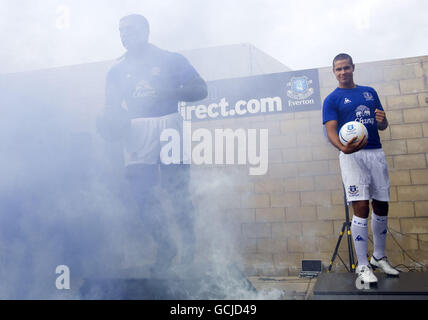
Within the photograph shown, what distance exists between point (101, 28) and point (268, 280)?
9.31ft

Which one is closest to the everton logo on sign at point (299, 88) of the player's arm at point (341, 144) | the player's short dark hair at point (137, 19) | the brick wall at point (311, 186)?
the brick wall at point (311, 186)

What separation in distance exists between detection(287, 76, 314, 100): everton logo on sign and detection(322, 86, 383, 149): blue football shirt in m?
1.45

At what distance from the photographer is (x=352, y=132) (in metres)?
2.19

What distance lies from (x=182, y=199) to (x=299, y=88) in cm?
208

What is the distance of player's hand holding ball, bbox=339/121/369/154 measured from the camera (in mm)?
2178

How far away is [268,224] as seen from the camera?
389 cm

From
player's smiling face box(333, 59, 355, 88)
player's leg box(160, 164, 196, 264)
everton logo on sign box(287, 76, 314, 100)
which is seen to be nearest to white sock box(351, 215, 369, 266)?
player's smiling face box(333, 59, 355, 88)

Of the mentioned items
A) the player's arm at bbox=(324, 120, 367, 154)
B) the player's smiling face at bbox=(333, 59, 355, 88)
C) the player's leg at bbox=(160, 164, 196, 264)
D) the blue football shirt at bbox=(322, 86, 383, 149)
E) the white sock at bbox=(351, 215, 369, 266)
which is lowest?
the white sock at bbox=(351, 215, 369, 266)

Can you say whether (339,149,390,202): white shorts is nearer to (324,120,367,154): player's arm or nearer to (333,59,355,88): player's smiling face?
(324,120,367,154): player's arm

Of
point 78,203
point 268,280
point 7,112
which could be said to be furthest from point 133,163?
point 268,280

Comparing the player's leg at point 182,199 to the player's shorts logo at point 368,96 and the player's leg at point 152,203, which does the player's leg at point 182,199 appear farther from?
the player's shorts logo at point 368,96

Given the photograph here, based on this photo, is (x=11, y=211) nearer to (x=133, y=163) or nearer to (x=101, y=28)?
(x=133, y=163)

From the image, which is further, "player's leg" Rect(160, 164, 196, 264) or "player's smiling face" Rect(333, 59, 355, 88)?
"player's leg" Rect(160, 164, 196, 264)

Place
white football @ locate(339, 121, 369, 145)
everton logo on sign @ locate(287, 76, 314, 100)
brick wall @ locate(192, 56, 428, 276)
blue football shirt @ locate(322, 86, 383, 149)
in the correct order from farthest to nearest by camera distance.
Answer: everton logo on sign @ locate(287, 76, 314, 100) < brick wall @ locate(192, 56, 428, 276) < blue football shirt @ locate(322, 86, 383, 149) < white football @ locate(339, 121, 369, 145)
